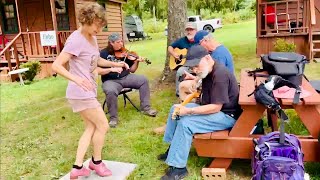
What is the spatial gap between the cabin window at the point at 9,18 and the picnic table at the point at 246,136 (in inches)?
436

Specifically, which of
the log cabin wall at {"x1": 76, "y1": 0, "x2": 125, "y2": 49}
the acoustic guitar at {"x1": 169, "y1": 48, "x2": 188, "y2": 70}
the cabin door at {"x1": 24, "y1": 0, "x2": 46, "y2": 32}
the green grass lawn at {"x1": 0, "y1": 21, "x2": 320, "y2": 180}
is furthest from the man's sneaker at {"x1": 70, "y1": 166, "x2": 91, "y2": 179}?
the log cabin wall at {"x1": 76, "y1": 0, "x2": 125, "y2": 49}

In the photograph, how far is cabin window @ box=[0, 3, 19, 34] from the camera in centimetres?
1203

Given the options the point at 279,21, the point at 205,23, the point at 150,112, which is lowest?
the point at 150,112

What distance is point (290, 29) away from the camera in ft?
28.2

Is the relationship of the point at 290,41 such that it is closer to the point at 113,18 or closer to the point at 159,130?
the point at 159,130

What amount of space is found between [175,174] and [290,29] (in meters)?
6.95

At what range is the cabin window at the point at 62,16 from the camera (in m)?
11.8

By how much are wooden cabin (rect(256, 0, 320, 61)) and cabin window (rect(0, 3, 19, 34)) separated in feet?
26.9

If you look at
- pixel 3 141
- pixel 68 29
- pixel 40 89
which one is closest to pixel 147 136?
pixel 3 141

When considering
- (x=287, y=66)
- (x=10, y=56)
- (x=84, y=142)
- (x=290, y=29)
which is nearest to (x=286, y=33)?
(x=290, y=29)

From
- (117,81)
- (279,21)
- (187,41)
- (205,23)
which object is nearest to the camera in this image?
(117,81)

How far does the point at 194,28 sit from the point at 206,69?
8.10 ft

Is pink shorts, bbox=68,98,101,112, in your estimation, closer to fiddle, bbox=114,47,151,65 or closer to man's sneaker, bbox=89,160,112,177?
man's sneaker, bbox=89,160,112,177

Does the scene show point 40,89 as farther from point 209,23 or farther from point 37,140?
point 209,23
